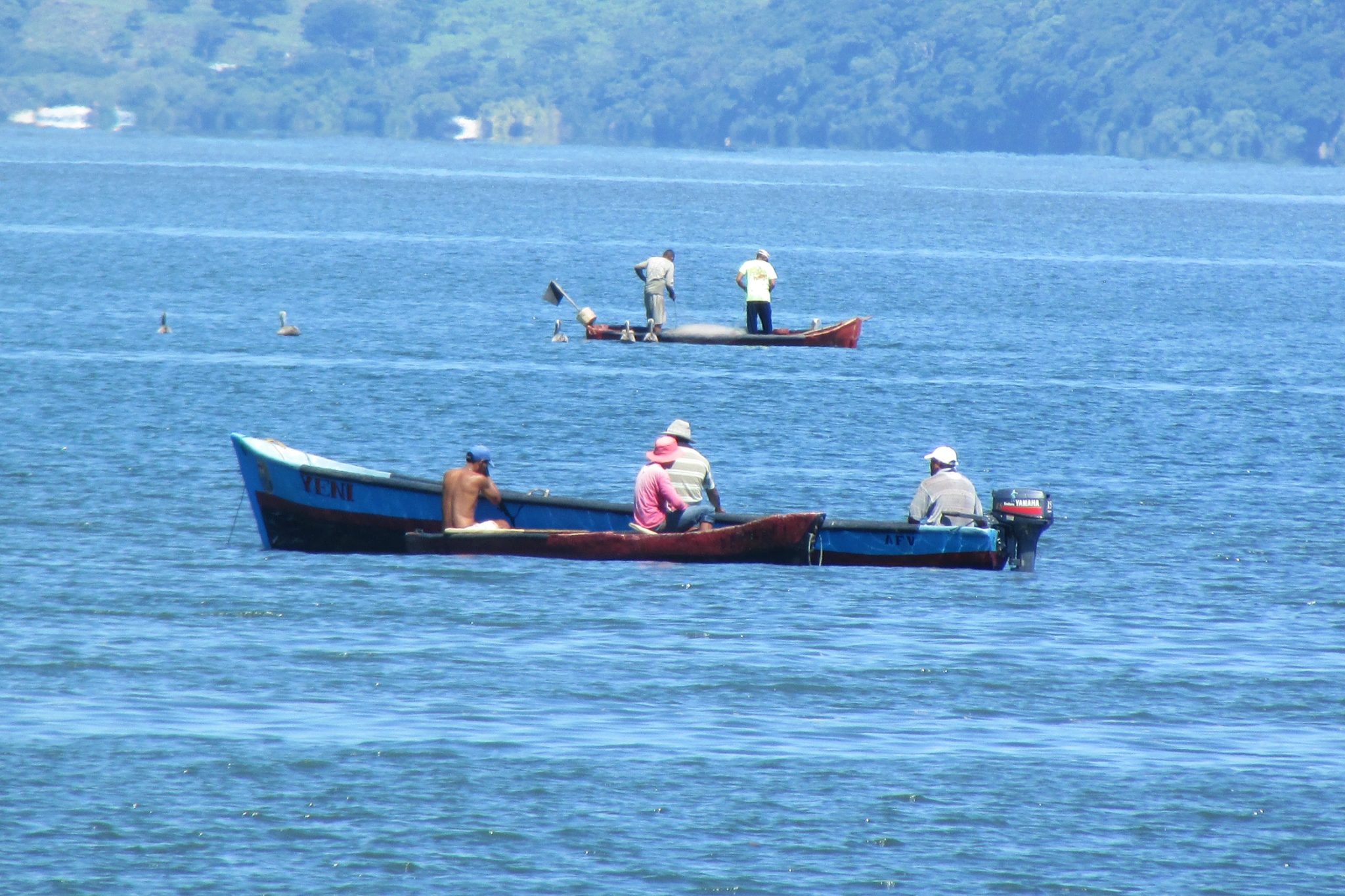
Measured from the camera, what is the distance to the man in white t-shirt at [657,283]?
4778cm

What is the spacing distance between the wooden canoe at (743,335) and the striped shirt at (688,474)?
2483cm

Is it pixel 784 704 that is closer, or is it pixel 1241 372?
pixel 784 704

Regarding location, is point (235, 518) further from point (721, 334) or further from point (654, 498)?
point (721, 334)

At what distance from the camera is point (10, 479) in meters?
29.8

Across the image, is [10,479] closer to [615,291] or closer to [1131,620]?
[1131,620]

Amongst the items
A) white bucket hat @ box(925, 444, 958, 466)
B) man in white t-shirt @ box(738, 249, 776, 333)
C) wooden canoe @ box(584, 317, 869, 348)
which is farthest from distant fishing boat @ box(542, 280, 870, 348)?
white bucket hat @ box(925, 444, 958, 466)

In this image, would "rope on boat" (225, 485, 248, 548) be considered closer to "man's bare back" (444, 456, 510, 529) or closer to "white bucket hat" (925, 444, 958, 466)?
"man's bare back" (444, 456, 510, 529)

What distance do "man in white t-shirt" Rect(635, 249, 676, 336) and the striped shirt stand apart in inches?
892

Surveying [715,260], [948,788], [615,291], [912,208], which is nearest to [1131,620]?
[948,788]

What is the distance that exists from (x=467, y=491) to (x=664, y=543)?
2.17 m

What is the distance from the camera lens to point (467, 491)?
24.0 metres

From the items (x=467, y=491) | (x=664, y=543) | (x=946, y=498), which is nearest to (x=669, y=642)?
(x=664, y=543)

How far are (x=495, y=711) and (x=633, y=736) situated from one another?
1.36 metres

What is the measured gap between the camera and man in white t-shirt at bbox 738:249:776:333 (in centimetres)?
4688
